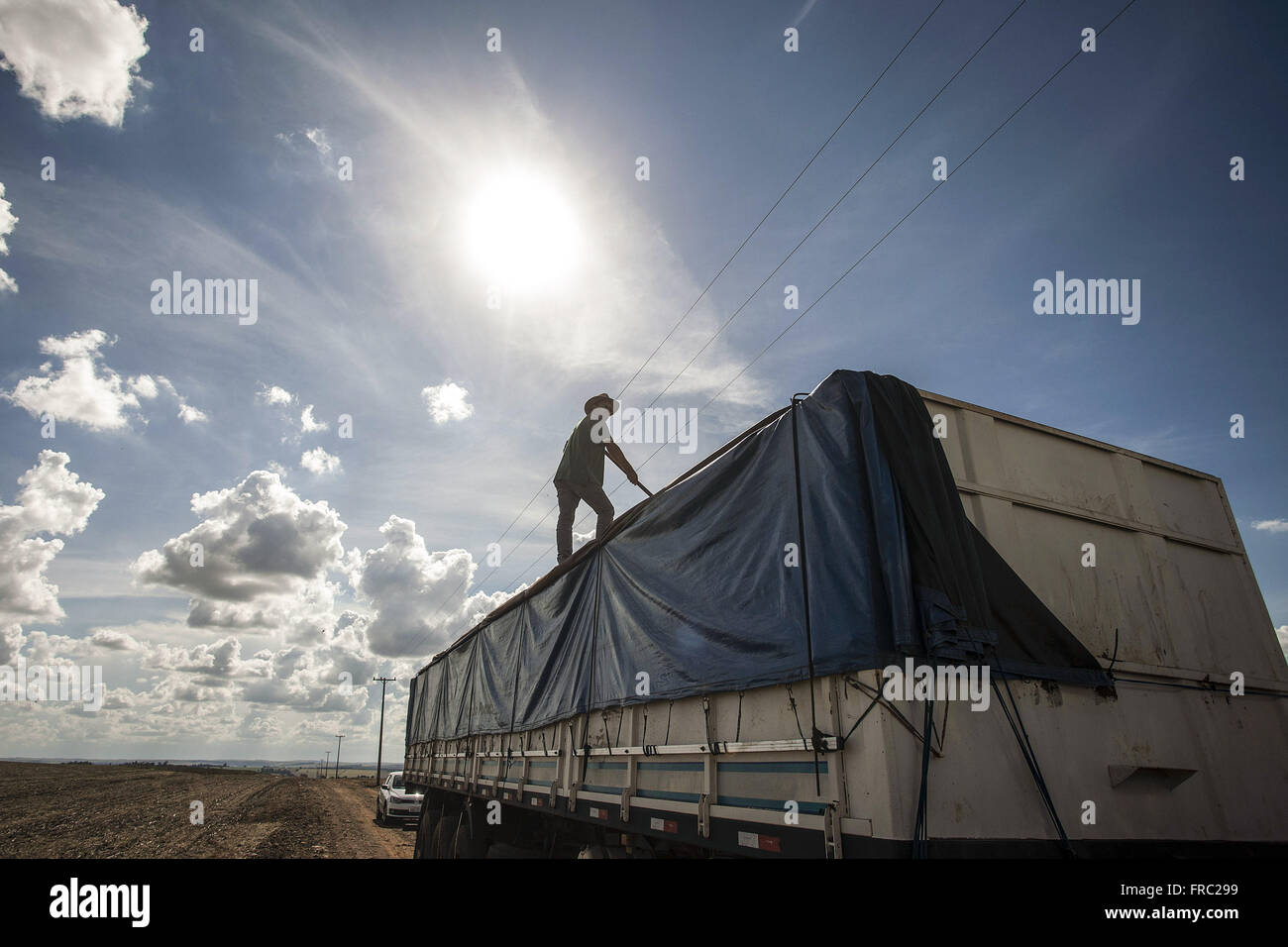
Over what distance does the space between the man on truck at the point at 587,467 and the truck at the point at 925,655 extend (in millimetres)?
2796

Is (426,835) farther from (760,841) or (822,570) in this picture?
(822,570)

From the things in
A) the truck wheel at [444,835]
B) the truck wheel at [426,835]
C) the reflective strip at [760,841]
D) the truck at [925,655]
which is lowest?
the truck wheel at [426,835]

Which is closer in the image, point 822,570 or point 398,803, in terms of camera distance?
point 822,570

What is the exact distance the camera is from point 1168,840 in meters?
3.11

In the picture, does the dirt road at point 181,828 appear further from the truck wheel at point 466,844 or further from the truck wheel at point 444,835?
the truck wheel at point 466,844

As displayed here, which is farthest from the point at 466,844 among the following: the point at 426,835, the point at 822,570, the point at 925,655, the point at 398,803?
the point at 398,803

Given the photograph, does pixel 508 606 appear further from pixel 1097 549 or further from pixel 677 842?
pixel 1097 549

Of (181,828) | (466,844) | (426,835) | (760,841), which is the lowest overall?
(181,828)

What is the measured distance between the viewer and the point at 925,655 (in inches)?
107

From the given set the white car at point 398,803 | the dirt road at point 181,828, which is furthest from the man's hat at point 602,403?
the white car at point 398,803

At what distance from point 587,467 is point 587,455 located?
0.51 feet

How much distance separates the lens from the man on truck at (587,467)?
7.98 meters

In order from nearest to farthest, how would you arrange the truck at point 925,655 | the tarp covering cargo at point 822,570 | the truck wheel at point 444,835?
1. the truck at point 925,655
2. the tarp covering cargo at point 822,570
3. the truck wheel at point 444,835

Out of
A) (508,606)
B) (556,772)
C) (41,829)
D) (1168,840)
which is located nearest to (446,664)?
(508,606)
